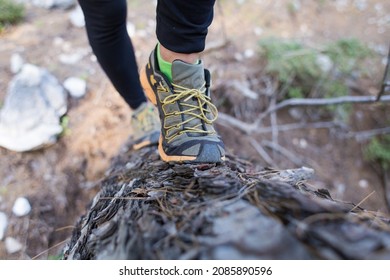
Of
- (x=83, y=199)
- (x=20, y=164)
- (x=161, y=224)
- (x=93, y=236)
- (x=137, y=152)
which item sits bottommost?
(x=83, y=199)

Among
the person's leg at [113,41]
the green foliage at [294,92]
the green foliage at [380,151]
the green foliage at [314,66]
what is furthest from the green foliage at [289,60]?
the person's leg at [113,41]

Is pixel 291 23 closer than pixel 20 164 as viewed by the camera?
No

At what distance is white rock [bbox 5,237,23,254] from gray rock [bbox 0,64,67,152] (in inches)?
20.8

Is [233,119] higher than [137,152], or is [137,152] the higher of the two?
[137,152]

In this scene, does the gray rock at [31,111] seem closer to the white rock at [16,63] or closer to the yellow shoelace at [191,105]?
the white rock at [16,63]

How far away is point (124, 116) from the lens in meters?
2.17

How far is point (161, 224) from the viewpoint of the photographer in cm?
69

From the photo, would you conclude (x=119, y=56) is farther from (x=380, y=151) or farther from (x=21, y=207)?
(x=380, y=151)

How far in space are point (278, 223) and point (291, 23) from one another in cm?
328

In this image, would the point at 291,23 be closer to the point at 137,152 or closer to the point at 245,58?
the point at 245,58

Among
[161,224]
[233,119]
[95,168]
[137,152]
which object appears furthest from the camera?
[233,119]

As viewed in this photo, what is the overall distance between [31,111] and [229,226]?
1.75 meters

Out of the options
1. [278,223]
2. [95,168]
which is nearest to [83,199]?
[95,168]
